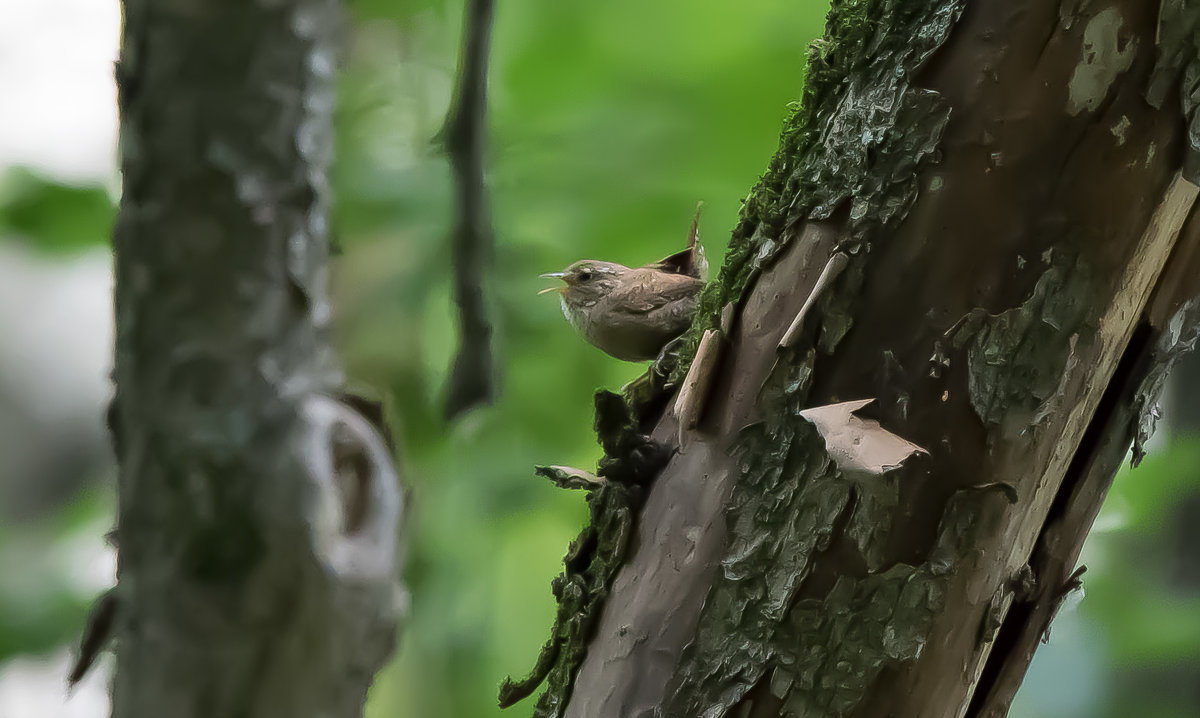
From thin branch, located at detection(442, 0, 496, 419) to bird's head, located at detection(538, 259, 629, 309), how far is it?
401mm

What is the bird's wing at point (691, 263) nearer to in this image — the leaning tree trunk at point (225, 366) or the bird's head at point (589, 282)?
the bird's head at point (589, 282)

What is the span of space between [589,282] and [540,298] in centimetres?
76

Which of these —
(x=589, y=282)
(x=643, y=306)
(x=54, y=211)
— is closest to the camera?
(x=643, y=306)

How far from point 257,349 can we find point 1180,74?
1013mm

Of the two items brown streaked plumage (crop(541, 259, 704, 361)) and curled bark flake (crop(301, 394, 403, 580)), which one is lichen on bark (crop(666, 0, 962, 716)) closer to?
brown streaked plumage (crop(541, 259, 704, 361))

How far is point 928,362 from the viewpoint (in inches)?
24.8

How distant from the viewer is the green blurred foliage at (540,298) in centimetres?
161

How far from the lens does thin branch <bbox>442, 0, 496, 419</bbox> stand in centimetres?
150

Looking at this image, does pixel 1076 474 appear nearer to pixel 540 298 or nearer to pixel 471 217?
pixel 471 217

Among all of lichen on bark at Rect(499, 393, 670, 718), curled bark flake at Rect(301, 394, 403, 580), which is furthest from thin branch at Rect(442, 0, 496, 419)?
lichen on bark at Rect(499, 393, 670, 718)

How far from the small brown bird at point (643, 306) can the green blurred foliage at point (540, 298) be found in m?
0.61

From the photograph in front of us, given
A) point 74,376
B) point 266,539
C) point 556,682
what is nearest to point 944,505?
point 556,682

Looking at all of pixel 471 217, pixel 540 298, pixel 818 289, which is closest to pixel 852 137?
pixel 818 289

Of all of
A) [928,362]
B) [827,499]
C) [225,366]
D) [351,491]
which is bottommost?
[351,491]
